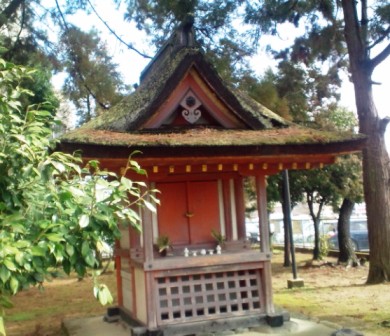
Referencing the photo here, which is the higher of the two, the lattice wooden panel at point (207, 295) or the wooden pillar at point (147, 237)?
the wooden pillar at point (147, 237)

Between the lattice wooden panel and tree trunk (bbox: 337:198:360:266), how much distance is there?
1010cm

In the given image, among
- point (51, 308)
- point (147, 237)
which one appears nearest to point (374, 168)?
point (147, 237)

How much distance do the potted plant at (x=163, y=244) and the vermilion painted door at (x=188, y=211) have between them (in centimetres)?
35

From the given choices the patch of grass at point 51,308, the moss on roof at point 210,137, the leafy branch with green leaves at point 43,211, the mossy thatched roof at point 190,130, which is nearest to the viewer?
the leafy branch with green leaves at point 43,211

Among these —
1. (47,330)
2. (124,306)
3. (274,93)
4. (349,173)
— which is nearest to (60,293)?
(47,330)

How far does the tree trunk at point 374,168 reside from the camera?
1323 cm

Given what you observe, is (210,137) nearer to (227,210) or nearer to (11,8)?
(227,210)

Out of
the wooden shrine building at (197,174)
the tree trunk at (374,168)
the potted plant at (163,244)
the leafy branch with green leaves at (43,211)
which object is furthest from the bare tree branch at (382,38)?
the leafy branch with green leaves at (43,211)

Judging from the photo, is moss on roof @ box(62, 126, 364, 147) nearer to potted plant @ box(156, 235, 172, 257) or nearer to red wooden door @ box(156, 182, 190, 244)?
red wooden door @ box(156, 182, 190, 244)

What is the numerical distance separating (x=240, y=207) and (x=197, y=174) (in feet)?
3.23

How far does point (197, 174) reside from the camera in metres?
8.62

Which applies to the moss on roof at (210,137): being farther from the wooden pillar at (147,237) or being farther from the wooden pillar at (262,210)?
the wooden pillar at (147,237)

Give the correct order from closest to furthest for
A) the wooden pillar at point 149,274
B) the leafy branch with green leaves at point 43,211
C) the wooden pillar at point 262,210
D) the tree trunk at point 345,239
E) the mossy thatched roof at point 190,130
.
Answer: the leafy branch with green leaves at point 43,211 < the mossy thatched roof at point 190,130 < the wooden pillar at point 149,274 < the wooden pillar at point 262,210 < the tree trunk at point 345,239

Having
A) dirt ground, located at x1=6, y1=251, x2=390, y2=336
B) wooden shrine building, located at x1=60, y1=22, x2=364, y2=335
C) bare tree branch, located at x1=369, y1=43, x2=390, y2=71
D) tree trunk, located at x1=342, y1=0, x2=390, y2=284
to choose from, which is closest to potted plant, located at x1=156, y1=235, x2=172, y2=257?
wooden shrine building, located at x1=60, y1=22, x2=364, y2=335
